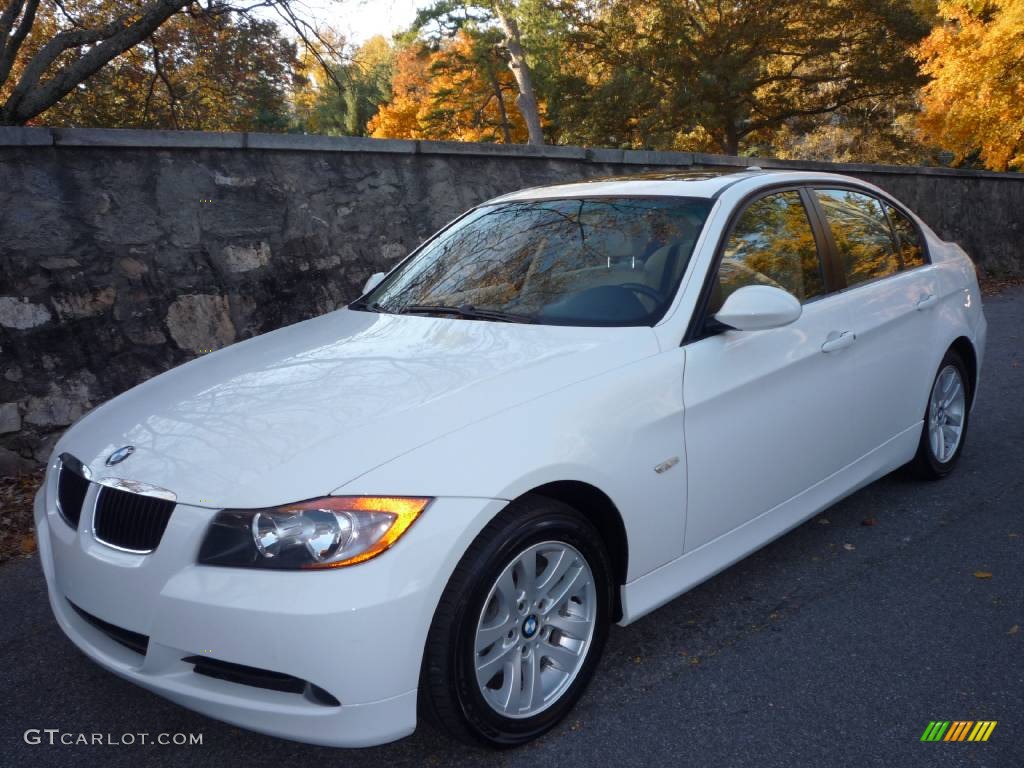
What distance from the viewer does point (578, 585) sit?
2666 millimetres

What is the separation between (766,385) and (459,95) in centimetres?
3512

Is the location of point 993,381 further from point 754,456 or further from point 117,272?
point 117,272

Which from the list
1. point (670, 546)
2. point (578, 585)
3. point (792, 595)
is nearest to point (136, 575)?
point (578, 585)

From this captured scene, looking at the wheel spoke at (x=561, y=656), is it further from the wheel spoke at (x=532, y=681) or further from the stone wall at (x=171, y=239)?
the stone wall at (x=171, y=239)

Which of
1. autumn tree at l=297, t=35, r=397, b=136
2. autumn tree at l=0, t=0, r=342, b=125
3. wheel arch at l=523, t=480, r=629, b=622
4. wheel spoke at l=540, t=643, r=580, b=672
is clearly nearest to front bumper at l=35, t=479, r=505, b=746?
wheel arch at l=523, t=480, r=629, b=622

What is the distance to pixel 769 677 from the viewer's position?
287 centimetres

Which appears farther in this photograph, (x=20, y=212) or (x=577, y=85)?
(x=577, y=85)

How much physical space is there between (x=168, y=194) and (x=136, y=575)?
4.32 m

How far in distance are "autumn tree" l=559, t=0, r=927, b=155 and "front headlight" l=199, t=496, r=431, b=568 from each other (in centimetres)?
2580

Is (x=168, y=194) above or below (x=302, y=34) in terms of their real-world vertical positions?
below

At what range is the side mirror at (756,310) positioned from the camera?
294cm

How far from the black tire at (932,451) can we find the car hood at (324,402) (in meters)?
2.20

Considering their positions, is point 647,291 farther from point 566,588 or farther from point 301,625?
point 301,625

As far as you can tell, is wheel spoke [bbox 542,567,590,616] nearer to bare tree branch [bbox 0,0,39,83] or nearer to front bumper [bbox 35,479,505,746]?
front bumper [bbox 35,479,505,746]
